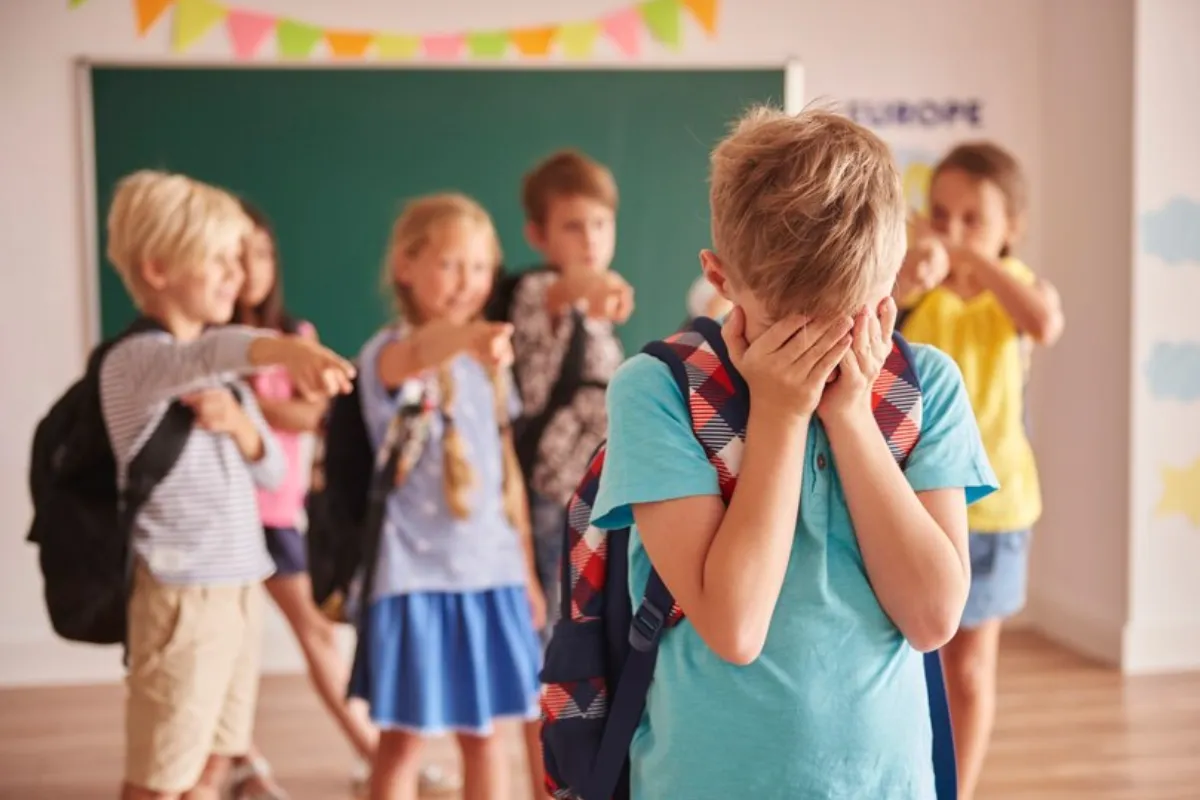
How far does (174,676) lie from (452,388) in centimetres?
64

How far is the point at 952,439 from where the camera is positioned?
118 centimetres

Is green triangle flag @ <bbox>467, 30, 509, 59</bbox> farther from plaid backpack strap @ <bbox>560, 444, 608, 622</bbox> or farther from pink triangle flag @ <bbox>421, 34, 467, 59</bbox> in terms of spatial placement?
plaid backpack strap @ <bbox>560, 444, 608, 622</bbox>

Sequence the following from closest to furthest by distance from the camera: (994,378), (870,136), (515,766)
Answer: (870,136)
(994,378)
(515,766)

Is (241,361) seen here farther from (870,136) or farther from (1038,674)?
(1038,674)

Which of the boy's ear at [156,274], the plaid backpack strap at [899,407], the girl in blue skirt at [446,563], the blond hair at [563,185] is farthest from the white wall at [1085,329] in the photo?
the plaid backpack strap at [899,407]

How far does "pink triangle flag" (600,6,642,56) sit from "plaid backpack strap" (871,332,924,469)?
3.02m

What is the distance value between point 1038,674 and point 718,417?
118 inches

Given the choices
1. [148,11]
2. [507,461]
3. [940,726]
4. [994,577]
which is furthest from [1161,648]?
[148,11]

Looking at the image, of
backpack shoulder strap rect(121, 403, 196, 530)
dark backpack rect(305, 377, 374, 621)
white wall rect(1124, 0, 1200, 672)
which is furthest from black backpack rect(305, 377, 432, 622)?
white wall rect(1124, 0, 1200, 672)

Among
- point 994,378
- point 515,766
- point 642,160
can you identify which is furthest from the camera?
point 642,160

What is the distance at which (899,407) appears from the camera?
1.16 m

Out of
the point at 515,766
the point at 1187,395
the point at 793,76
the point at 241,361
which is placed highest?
the point at 793,76

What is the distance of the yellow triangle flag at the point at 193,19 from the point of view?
3.79 m

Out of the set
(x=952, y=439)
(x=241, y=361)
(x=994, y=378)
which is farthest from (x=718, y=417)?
(x=994, y=378)
